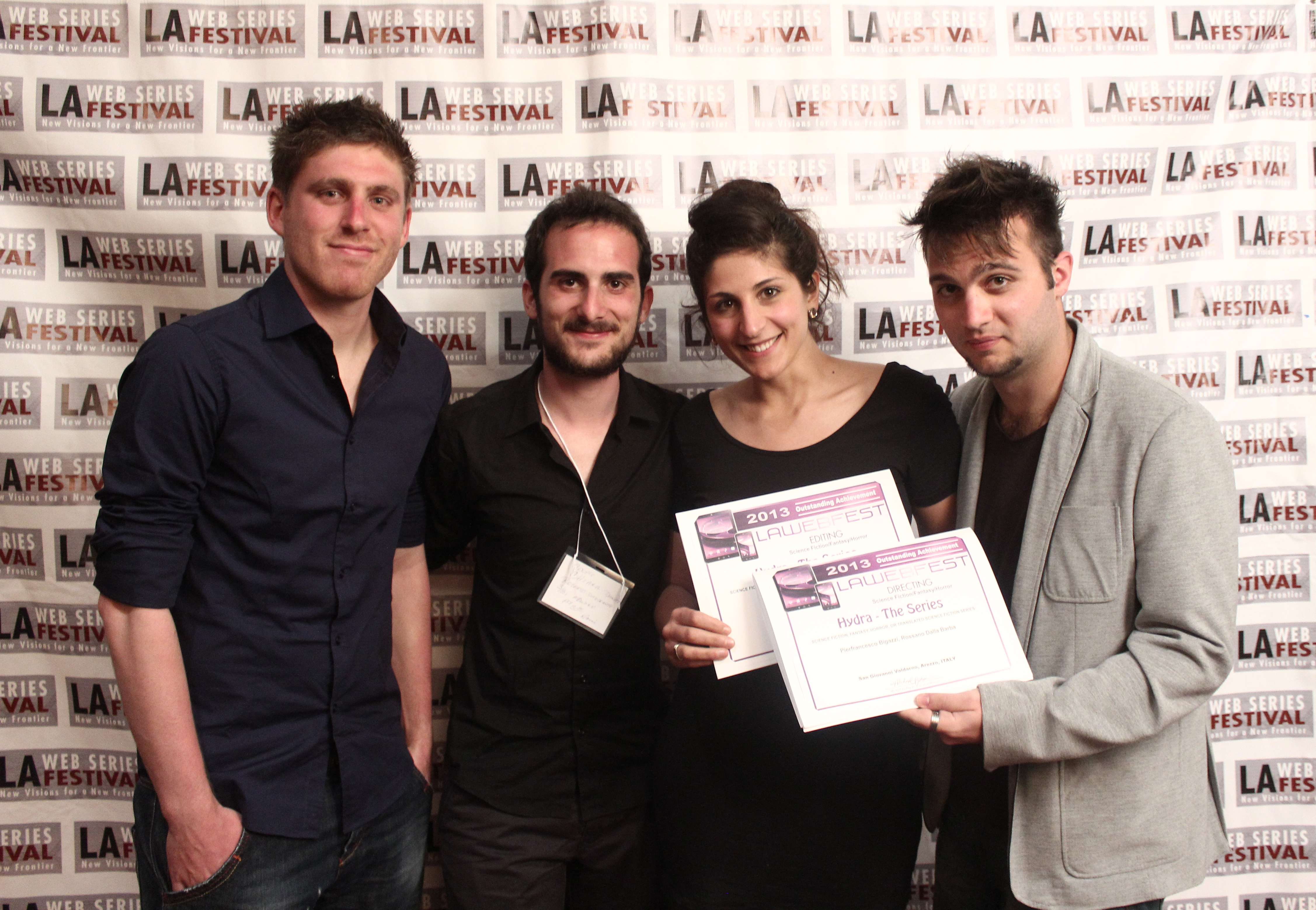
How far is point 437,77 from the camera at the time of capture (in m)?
2.31

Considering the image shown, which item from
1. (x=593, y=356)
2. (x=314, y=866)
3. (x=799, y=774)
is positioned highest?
(x=593, y=356)

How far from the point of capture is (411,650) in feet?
6.41

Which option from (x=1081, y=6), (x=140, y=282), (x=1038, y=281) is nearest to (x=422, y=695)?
(x=140, y=282)

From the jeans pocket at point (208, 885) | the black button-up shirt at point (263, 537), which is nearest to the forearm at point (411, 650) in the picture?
the black button-up shirt at point (263, 537)

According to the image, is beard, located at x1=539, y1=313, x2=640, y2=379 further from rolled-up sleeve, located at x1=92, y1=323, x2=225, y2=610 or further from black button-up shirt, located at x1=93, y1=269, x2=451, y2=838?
rolled-up sleeve, located at x1=92, y1=323, x2=225, y2=610

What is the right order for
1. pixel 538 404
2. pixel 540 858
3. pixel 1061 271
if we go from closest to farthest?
pixel 1061 271, pixel 540 858, pixel 538 404

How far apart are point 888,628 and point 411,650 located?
121 cm

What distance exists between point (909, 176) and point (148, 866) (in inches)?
104

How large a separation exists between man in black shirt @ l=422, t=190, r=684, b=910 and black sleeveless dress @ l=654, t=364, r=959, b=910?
0.67ft

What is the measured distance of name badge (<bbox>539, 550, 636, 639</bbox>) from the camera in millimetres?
1839

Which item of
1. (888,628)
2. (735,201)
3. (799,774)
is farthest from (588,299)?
(799,774)

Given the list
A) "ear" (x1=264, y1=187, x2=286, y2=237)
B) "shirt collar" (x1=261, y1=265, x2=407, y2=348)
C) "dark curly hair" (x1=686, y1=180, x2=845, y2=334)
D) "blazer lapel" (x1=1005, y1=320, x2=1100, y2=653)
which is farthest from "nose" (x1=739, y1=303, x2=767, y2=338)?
Answer: "ear" (x1=264, y1=187, x2=286, y2=237)

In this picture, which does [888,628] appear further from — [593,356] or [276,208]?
[276,208]

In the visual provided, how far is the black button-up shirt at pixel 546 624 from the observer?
1849 mm
